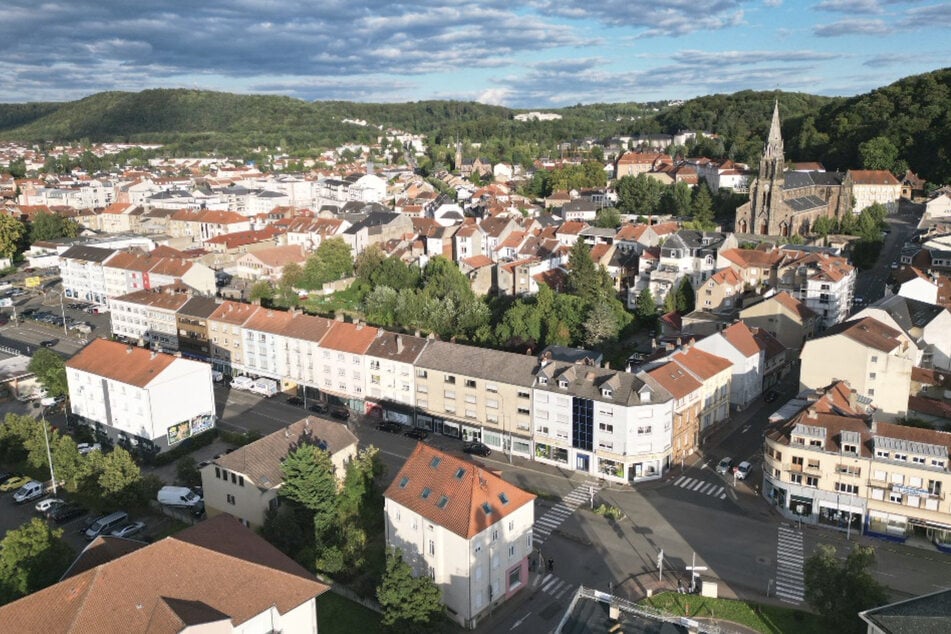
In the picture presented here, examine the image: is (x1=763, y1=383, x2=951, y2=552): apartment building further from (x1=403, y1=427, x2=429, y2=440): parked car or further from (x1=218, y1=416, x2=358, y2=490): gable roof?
(x1=218, y1=416, x2=358, y2=490): gable roof

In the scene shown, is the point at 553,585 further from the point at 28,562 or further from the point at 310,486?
the point at 28,562

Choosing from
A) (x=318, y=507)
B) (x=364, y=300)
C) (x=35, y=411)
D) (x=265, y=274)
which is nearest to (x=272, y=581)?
(x=318, y=507)

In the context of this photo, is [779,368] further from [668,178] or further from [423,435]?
[668,178]

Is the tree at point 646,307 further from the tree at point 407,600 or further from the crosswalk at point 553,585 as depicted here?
the tree at point 407,600

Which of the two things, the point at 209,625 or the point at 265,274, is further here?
the point at 265,274

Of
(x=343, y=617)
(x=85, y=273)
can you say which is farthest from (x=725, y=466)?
(x=85, y=273)

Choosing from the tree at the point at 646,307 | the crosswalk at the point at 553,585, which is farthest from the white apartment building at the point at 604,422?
the tree at the point at 646,307

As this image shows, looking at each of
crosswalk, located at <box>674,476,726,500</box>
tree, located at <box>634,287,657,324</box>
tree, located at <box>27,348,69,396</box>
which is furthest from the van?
tree, located at <box>634,287,657,324</box>
